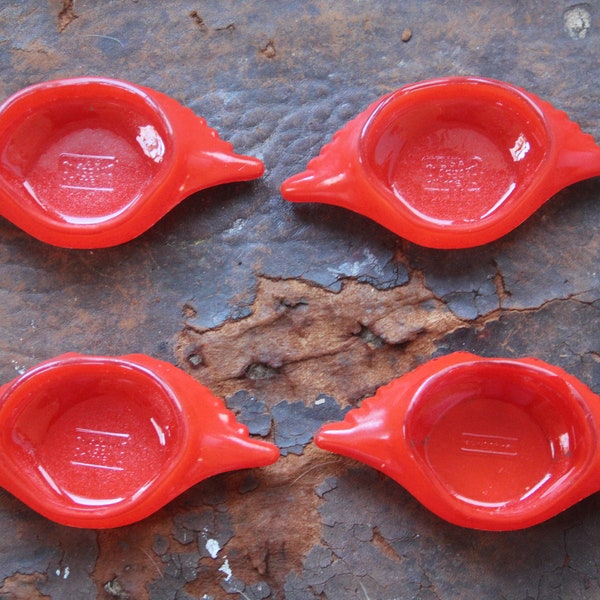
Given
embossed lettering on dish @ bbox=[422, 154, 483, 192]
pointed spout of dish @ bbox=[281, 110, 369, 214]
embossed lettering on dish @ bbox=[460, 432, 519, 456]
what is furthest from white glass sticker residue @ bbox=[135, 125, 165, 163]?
embossed lettering on dish @ bbox=[460, 432, 519, 456]

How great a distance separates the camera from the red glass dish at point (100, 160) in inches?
72.4

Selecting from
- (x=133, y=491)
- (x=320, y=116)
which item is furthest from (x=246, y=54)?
(x=133, y=491)

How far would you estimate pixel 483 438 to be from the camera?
1.84m

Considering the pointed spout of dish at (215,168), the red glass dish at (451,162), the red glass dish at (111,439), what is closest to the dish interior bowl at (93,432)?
the red glass dish at (111,439)

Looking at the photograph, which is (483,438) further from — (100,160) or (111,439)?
(100,160)

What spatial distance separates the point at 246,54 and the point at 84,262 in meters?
0.53

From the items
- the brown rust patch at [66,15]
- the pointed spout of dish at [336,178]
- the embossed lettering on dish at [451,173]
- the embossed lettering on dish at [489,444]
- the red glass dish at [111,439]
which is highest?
the brown rust patch at [66,15]

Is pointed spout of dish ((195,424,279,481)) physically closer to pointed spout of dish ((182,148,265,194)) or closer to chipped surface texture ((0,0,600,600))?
chipped surface texture ((0,0,600,600))

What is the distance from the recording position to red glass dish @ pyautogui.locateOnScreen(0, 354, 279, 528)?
1757 mm

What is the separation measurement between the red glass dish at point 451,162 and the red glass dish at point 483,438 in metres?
0.27

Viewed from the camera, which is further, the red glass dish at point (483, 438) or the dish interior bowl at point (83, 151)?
the dish interior bowl at point (83, 151)

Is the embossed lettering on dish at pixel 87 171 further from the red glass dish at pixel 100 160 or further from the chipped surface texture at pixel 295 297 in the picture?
the chipped surface texture at pixel 295 297

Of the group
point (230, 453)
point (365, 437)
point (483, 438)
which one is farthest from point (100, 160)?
point (483, 438)

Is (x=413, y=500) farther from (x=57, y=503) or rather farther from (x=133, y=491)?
(x=57, y=503)
